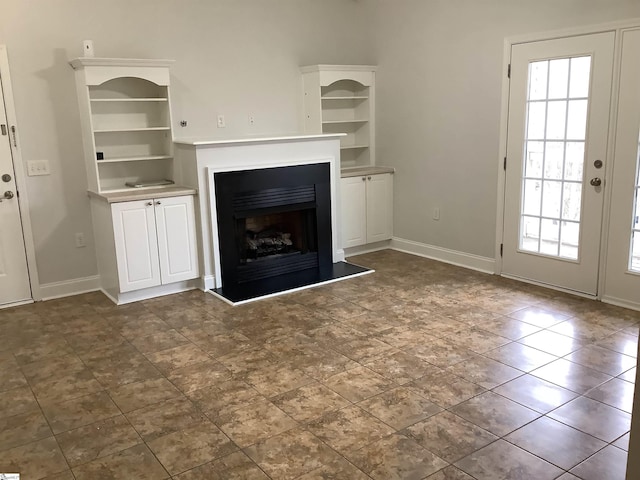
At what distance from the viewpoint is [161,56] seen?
505cm

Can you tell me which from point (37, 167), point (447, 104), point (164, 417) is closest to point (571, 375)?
point (164, 417)

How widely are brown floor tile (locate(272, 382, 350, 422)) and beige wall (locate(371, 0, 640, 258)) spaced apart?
280cm

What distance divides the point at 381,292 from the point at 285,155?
1.54 metres

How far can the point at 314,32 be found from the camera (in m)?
5.95

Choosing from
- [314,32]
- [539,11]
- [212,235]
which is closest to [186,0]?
[314,32]

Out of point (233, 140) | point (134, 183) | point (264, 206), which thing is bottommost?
point (264, 206)

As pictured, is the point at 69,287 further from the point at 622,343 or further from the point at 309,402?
the point at 622,343

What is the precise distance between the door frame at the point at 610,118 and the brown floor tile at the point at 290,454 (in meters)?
2.95

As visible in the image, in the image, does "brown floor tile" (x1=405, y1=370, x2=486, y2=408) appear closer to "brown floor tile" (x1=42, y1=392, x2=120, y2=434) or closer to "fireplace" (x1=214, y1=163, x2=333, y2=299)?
"brown floor tile" (x1=42, y1=392, x2=120, y2=434)

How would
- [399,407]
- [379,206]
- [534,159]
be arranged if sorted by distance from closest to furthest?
[399,407] < [534,159] < [379,206]

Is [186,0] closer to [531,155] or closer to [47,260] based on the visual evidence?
[47,260]

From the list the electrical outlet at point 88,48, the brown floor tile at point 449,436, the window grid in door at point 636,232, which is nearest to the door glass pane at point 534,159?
the window grid in door at point 636,232

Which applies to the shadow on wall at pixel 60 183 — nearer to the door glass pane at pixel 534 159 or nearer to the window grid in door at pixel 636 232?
the door glass pane at pixel 534 159

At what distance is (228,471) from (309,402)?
679 mm
